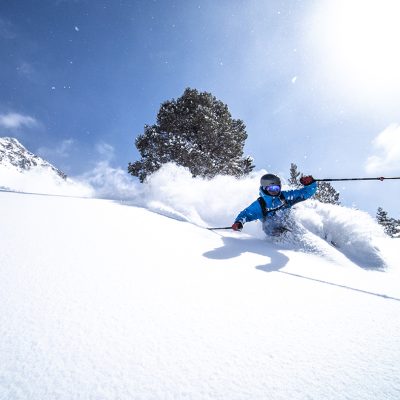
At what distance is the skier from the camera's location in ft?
→ 16.3

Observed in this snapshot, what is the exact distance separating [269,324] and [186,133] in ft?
57.6

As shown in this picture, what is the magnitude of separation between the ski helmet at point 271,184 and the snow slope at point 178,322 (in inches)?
84.8

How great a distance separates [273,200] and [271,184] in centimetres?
32

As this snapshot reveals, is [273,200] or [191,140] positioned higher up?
[191,140]

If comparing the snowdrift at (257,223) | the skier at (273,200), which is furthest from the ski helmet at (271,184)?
the snowdrift at (257,223)

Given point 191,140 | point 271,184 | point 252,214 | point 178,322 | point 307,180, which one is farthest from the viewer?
point 191,140

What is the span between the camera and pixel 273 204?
16.6 ft


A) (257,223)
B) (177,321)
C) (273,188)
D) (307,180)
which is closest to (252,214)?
(273,188)

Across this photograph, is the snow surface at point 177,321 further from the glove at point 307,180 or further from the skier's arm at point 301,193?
the glove at point 307,180

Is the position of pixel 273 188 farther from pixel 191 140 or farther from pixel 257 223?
pixel 191 140

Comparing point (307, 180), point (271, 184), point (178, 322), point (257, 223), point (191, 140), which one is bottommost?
point (178, 322)

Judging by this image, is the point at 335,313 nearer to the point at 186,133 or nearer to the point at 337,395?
the point at 337,395

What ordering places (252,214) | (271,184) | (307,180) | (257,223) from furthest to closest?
(257,223) < (307,180) < (252,214) < (271,184)

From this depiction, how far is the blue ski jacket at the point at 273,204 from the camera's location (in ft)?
16.5
